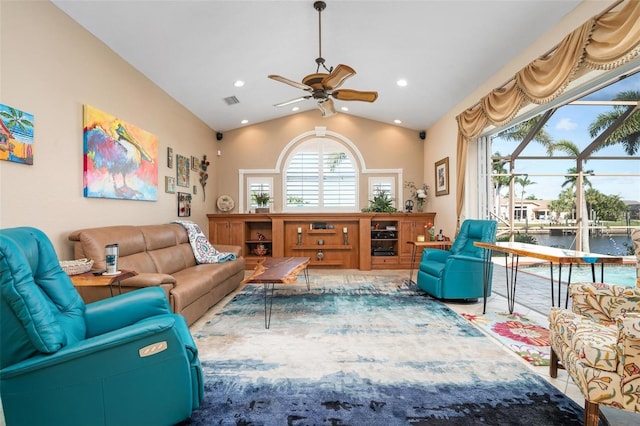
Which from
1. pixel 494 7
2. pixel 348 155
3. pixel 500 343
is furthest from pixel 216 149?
pixel 500 343

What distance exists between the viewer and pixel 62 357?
1.36m

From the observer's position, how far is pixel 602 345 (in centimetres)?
148

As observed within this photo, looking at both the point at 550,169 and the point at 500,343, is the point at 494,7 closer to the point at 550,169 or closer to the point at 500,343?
the point at 500,343

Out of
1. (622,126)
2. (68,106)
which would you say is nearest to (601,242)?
(622,126)

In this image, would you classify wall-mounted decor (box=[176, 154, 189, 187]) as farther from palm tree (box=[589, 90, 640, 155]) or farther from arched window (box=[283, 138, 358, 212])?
palm tree (box=[589, 90, 640, 155])

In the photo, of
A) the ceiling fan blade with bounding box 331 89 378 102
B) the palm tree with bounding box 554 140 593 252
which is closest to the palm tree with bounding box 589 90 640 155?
the palm tree with bounding box 554 140 593 252

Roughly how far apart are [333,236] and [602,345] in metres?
5.02

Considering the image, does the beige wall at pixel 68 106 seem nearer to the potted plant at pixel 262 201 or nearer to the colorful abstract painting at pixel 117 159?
the colorful abstract painting at pixel 117 159

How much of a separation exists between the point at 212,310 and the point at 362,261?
10.8 feet

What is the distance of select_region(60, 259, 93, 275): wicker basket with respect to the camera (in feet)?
7.86

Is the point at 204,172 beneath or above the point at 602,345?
above

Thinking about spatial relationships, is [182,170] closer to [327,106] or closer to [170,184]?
[170,184]

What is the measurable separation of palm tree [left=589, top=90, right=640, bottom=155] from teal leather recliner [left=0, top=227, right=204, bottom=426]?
7136 mm

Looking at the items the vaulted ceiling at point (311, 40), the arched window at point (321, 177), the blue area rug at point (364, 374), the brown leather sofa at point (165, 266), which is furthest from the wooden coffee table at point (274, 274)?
the vaulted ceiling at point (311, 40)
